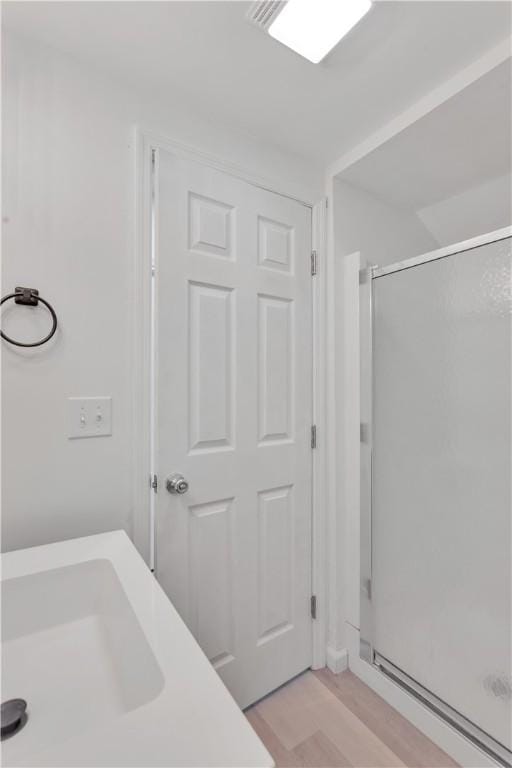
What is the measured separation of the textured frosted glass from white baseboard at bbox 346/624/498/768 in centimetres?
7

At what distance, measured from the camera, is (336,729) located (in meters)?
1.36

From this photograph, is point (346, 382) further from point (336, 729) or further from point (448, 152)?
point (336, 729)

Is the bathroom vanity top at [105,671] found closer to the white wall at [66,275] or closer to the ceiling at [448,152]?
the white wall at [66,275]

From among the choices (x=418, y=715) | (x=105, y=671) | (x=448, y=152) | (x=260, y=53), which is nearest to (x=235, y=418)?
(x=105, y=671)

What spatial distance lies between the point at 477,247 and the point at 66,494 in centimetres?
155

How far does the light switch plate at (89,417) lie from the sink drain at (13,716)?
64cm

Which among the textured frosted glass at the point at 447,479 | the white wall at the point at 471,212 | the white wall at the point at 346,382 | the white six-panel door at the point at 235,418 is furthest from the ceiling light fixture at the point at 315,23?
the white wall at the point at 471,212

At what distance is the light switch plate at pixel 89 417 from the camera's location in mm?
1104

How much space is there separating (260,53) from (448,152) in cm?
90

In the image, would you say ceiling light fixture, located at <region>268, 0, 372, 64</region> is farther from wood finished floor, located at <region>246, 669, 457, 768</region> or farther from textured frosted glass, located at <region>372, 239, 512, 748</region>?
wood finished floor, located at <region>246, 669, 457, 768</region>

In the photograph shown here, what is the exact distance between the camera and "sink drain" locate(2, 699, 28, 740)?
0.55 m

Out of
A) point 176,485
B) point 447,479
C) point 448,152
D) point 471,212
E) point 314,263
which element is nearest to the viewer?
point 176,485

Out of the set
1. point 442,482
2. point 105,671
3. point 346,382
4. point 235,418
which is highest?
point 346,382

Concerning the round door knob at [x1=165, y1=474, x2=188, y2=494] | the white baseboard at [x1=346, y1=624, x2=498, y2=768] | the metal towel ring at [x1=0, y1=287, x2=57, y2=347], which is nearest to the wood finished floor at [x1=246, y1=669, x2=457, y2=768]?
the white baseboard at [x1=346, y1=624, x2=498, y2=768]
